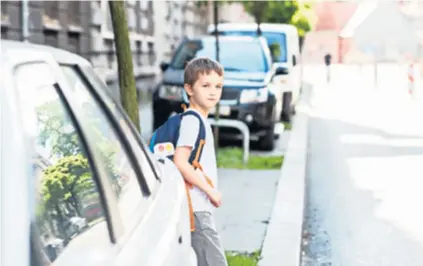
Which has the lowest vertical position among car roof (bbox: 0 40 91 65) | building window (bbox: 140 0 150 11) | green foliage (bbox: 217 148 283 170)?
green foliage (bbox: 217 148 283 170)

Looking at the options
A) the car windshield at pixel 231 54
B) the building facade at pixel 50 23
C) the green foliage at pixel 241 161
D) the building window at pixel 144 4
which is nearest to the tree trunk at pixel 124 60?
the green foliage at pixel 241 161

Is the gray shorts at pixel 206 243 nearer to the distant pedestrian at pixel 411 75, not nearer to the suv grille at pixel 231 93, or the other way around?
the suv grille at pixel 231 93

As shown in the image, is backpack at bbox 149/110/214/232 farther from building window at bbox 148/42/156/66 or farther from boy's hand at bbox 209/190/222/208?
building window at bbox 148/42/156/66

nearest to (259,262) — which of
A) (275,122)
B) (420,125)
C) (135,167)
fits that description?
(135,167)

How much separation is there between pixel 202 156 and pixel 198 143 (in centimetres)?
9

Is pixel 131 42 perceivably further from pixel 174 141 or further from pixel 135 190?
pixel 135 190

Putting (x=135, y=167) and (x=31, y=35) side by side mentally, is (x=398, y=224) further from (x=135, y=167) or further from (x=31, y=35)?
(x=31, y=35)

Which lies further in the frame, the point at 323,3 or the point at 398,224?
the point at 323,3

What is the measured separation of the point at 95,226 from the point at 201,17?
42970 mm

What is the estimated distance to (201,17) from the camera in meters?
44.7

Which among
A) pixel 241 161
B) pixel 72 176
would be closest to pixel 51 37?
pixel 241 161

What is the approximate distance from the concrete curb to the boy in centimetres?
209

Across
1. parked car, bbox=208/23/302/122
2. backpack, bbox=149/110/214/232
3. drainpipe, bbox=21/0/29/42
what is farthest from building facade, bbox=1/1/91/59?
backpack, bbox=149/110/214/232

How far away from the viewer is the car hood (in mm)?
14367
